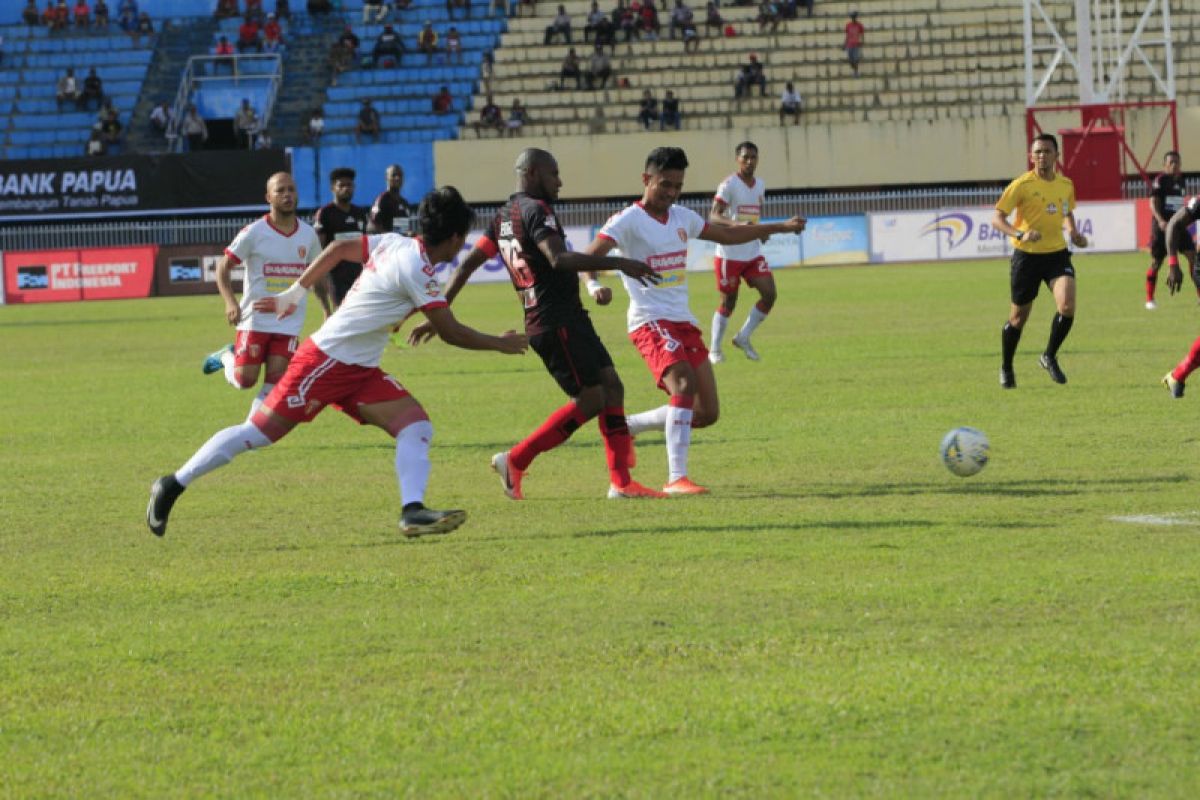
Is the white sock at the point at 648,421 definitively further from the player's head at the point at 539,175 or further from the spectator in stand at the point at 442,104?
the spectator in stand at the point at 442,104

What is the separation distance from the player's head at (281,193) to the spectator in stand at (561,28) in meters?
39.4

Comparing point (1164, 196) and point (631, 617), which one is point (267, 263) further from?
point (1164, 196)

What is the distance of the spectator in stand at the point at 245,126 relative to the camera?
48.8m

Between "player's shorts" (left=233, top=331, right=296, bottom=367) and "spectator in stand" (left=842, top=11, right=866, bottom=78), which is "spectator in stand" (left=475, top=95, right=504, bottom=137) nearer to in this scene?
"spectator in stand" (left=842, top=11, right=866, bottom=78)

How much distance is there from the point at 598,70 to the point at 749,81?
4216 mm

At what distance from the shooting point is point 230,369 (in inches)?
534

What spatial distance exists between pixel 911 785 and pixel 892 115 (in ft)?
148

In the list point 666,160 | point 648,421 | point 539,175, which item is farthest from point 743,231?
point 539,175

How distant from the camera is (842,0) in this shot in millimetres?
51969

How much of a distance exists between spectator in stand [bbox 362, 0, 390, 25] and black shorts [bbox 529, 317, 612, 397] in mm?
45130

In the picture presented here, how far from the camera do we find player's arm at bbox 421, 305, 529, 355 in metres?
8.88

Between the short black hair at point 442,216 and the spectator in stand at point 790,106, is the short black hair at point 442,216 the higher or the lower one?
the lower one

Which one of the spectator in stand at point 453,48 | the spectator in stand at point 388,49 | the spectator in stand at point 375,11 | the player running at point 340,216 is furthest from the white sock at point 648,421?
the spectator in stand at point 375,11

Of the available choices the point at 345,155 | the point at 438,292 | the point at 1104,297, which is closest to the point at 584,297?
the point at 1104,297
